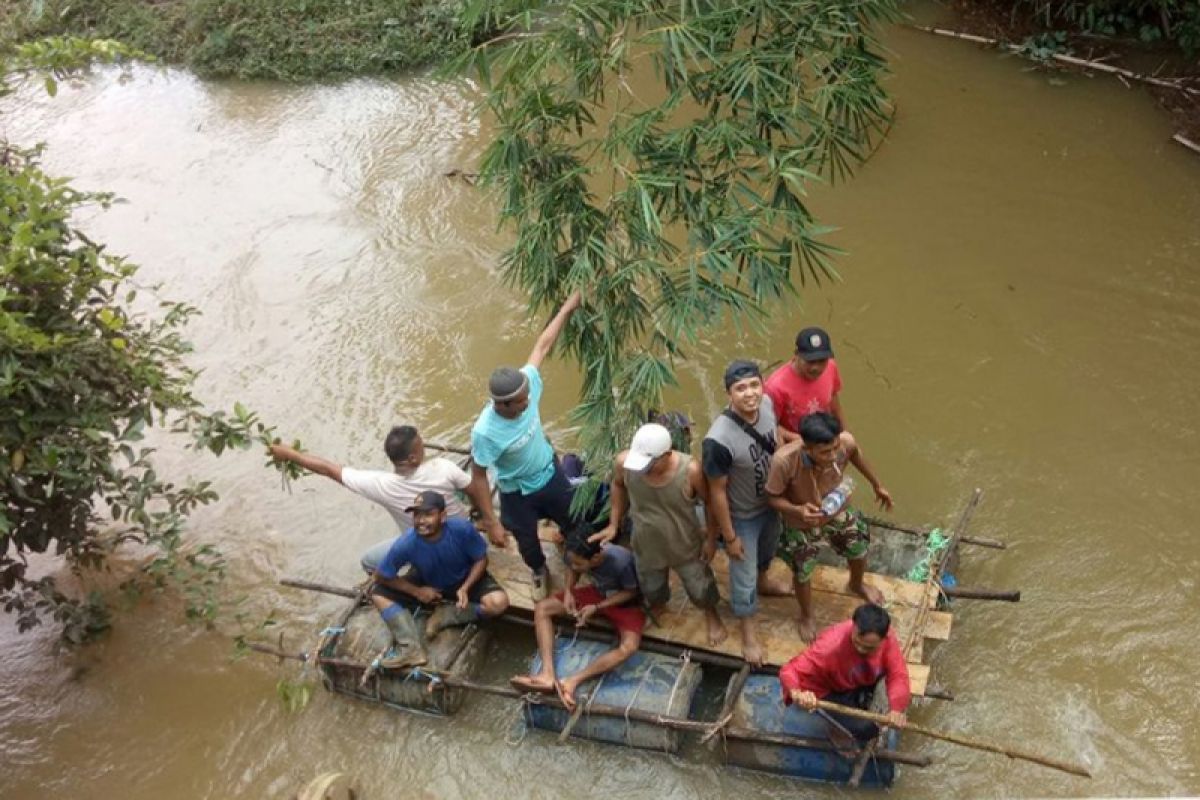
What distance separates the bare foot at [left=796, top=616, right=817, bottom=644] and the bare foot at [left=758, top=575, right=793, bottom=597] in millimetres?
232

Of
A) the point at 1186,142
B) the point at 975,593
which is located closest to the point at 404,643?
the point at 975,593

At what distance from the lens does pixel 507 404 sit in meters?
4.57

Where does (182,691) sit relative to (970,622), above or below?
below

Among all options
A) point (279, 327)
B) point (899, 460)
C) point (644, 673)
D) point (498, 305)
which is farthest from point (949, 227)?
point (279, 327)

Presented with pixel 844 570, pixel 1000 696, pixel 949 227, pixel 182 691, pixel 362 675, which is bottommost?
pixel 182 691

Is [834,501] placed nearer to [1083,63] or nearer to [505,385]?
[505,385]

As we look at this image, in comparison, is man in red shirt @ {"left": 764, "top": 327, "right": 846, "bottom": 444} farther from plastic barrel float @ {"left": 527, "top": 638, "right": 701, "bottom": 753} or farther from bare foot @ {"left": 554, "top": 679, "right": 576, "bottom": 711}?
Answer: bare foot @ {"left": 554, "top": 679, "right": 576, "bottom": 711}

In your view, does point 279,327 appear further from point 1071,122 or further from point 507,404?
point 1071,122

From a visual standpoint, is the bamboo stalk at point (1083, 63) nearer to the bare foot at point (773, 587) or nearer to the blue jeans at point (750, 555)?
the bare foot at point (773, 587)

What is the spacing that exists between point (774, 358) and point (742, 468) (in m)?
3.37

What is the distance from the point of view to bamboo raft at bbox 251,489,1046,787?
4.58 metres

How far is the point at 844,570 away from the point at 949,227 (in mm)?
4368

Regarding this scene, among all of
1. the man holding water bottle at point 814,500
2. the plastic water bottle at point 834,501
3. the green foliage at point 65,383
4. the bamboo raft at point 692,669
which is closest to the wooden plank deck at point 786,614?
the bamboo raft at point 692,669

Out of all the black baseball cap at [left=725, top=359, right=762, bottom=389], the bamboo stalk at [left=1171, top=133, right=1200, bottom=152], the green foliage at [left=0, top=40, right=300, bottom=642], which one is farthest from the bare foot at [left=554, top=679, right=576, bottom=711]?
the bamboo stalk at [left=1171, top=133, right=1200, bottom=152]
